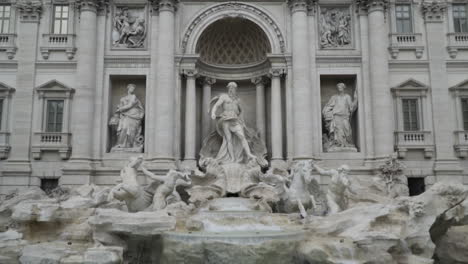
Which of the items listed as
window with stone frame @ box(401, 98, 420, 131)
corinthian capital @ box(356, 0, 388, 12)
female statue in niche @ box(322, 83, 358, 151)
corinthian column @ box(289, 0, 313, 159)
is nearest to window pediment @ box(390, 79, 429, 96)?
window with stone frame @ box(401, 98, 420, 131)

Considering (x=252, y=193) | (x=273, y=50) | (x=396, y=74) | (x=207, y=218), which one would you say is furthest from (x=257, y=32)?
(x=207, y=218)

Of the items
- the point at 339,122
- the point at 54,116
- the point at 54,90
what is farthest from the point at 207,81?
the point at 54,116

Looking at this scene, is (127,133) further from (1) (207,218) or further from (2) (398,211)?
(2) (398,211)

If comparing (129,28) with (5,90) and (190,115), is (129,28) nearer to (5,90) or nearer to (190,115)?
(190,115)

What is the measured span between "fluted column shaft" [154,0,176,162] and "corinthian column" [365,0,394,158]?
32.3 ft

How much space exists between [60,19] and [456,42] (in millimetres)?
20791

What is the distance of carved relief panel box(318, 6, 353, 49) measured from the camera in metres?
20.2

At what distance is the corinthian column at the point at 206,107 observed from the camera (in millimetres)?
20609

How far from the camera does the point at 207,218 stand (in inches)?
515

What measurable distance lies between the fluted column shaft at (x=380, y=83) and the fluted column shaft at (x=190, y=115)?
8.84 meters

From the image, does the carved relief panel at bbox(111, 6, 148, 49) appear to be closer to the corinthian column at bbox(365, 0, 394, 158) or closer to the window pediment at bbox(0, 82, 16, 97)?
the window pediment at bbox(0, 82, 16, 97)

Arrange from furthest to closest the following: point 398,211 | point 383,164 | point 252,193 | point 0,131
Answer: point 0,131, point 383,164, point 252,193, point 398,211

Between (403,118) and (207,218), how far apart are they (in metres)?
12.3

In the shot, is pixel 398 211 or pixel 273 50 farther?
pixel 273 50
